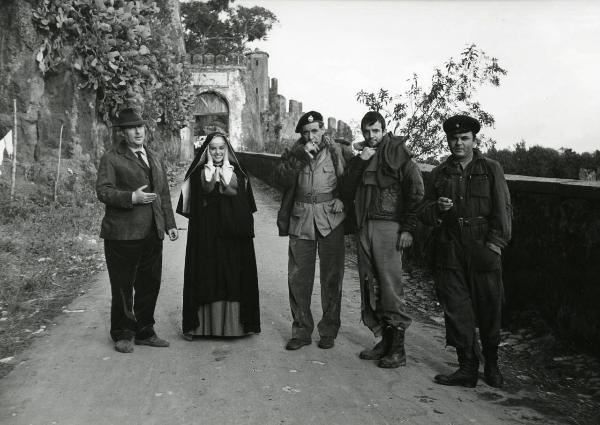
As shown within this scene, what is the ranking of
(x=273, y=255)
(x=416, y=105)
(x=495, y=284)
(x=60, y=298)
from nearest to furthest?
(x=495, y=284) < (x=60, y=298) < (x=273, y=255) < (x=416, y=105)

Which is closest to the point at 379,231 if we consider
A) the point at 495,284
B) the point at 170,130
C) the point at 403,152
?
the point at 403,152

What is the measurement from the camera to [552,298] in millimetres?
5160

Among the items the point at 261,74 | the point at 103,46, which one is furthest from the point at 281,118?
the point at 103,46

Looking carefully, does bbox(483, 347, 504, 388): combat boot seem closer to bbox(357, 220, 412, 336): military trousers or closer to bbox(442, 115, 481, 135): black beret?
bbox(357, 220, 412, 336): military trousers

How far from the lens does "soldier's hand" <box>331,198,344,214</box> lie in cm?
516

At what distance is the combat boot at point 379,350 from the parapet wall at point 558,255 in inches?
54.8

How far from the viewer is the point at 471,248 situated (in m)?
4.36

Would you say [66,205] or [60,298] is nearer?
[60,298]

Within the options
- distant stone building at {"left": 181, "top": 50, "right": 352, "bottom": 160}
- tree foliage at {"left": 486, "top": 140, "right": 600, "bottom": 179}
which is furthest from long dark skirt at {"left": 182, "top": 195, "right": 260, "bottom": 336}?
distant stone building at {"left": 181, "top": 50, "right": 352, "bottom": 160}

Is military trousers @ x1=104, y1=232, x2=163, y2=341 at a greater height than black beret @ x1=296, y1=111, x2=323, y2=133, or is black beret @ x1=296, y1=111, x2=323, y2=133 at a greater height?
black beret @ x1=296, y1=111, x2=323, y2=133

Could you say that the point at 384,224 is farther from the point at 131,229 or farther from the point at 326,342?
the point at 131,229

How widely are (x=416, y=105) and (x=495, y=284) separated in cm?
624

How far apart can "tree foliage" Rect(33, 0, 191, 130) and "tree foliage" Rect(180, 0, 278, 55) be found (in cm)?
3052

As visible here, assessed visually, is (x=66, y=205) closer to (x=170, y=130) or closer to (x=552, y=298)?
(x=552, y=298)
